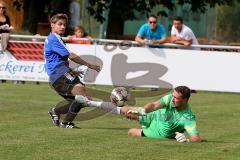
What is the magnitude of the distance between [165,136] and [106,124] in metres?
2.08

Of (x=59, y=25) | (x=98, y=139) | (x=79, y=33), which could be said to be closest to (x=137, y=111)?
(x=98, y=139)

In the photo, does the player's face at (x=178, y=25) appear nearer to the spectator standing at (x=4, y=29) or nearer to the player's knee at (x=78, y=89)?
the spectator standing at (x=4, y=29)

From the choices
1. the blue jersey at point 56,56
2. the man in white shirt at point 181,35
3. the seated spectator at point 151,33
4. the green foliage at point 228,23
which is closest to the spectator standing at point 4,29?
the seated spectator at point 151,33

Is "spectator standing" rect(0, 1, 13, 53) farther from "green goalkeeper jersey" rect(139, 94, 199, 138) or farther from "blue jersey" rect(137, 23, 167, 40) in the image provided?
"green goalkeeper jersey" rect(139, 94, 199, 138)

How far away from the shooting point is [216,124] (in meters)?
13.2

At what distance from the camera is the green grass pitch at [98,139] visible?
9016 mm

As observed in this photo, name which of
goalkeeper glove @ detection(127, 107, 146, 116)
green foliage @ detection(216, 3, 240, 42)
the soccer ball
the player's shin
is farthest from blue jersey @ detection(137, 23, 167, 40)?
green foliage @ detection(216, 3, 240, 42)

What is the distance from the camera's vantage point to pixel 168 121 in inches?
423

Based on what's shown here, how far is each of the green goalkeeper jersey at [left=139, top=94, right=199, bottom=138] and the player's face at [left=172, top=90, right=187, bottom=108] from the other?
9 cm

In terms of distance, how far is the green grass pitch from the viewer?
9.02 metres

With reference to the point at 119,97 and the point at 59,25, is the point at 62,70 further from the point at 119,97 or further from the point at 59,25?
the point at 119,97

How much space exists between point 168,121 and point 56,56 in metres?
2.13

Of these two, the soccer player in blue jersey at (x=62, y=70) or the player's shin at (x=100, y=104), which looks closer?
the player's shin at (x=100, y=104)

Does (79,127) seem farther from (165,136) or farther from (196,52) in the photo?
(196,52)
